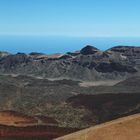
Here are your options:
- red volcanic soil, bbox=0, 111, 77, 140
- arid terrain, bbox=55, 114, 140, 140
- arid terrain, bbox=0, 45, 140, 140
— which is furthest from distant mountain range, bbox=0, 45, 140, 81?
arid terrain, bbox=55, 114, 140, 140

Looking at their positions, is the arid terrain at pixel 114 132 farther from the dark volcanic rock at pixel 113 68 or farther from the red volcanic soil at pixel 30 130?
the dark volcanic rock at pixel 113 68

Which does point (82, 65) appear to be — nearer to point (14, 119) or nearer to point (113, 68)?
point (113, 68)

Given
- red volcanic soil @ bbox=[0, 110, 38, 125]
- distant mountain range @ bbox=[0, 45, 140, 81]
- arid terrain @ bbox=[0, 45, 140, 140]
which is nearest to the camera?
red volcanic soil @ bbox=[0, 110, 38, 125]

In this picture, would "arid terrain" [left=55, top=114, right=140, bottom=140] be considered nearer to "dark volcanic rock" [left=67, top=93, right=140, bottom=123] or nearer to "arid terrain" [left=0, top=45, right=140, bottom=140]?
"arid terrain" [left=0, top=45, right=140, bottom=140]

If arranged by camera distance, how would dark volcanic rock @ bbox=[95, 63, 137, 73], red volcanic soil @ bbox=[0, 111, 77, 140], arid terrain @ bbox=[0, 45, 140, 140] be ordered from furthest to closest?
1. dark volcanic rock @ bbox=[95, 63, 137, 73]
2. arid terrain @ bbox=[0, 45, 140, 140]
3. red volcanic soil @ bbox=[0, 111, 77, 140]

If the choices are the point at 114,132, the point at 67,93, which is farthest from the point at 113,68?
the point at 114,132

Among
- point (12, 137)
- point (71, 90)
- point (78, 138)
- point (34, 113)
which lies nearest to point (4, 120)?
point (34, 113)

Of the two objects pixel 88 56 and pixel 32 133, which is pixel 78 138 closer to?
pixel 32 133
